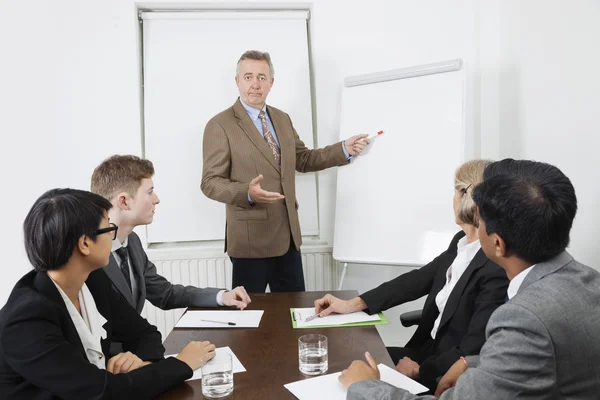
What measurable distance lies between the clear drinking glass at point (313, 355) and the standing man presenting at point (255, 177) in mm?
1305

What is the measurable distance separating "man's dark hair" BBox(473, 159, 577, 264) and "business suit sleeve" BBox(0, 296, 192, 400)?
922 mm

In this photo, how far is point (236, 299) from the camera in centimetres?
189

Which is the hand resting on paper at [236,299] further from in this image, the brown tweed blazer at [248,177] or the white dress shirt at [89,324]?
the brown tweed blazer at [248,177]

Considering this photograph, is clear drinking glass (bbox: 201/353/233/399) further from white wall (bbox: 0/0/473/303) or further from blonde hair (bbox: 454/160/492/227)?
white wall (bbox: 0/0/473/303)

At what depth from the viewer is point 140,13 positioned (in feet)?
10.3

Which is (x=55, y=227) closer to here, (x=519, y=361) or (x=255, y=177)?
(x=519, y=361)

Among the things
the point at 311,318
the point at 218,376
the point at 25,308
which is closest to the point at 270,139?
the point at 311,318

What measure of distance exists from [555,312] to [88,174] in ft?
9.33

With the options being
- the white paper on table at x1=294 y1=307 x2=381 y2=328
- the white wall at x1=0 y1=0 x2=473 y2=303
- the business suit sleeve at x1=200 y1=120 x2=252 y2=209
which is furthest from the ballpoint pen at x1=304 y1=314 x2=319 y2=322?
the white wall at x1=0 y1=0 x2=473 y2=303

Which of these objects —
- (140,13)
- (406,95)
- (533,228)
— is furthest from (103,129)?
(533,228)

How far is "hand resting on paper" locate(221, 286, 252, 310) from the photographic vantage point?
1855 millimetres

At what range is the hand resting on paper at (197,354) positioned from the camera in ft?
4.29

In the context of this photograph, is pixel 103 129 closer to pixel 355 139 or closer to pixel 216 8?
pixel 216 8

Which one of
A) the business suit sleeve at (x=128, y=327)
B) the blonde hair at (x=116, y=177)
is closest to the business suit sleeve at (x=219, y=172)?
the blonde hair at (x=116, y=177)
